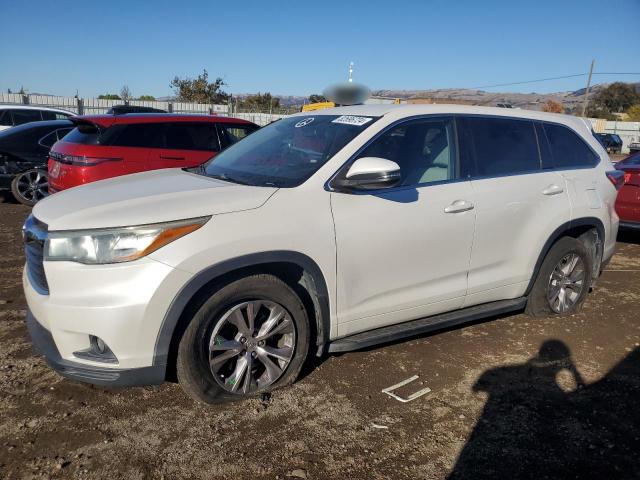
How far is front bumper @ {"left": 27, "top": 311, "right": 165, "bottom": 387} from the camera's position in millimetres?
2750

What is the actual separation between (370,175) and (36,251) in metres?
1.95

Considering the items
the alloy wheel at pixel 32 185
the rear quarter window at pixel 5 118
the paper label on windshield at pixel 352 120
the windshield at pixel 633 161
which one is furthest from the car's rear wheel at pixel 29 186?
the windshield at pixel 633 161

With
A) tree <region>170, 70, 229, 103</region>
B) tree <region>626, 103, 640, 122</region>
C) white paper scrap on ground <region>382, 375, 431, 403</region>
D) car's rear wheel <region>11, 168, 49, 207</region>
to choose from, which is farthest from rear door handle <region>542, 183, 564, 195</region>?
tree <region>626, 103, 640, 122</region>

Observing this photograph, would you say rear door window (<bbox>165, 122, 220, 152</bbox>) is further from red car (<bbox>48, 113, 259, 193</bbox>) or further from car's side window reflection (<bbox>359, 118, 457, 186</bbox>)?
car's side window reflection (<bbox>359, 118, 457, 186</bbox>)

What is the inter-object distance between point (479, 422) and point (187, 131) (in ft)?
18.9

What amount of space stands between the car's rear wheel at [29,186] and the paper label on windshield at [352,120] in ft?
23.7

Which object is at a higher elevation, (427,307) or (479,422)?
(427,307)

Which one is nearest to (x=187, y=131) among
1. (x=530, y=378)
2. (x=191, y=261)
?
(x=191, y=261)

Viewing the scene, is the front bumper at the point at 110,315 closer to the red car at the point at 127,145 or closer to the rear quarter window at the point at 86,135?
the red car at the point at 127,145

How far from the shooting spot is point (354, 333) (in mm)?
3447

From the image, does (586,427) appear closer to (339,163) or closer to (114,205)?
(339,163)

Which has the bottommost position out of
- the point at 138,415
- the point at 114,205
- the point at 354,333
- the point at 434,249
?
the point at 138,415

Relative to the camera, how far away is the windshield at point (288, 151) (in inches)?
135

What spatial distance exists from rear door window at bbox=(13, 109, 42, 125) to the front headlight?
12.5 meters
